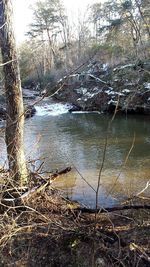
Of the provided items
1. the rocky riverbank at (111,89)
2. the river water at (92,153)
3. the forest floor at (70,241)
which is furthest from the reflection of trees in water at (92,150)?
the forest floor at (70,241)

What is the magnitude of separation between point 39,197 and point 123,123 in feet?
44.3

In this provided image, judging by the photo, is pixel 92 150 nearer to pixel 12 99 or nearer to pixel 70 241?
pixel 12 99

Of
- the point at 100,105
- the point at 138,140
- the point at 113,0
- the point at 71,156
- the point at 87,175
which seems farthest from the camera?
the point at 113,0

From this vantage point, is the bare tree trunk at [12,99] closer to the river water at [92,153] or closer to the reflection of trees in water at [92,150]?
the river water at [92,153]

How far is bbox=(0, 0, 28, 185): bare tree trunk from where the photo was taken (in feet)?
16.1

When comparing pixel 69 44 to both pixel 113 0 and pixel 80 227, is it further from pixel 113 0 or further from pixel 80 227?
pixel 80 227

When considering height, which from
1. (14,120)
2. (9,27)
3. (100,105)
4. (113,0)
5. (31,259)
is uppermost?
(113,0)

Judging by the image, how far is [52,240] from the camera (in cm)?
414

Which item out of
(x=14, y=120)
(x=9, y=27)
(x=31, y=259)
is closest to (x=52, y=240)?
(x=31, y=259)

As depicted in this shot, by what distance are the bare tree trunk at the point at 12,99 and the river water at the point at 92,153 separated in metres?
0.82

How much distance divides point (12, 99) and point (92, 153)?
6330mm

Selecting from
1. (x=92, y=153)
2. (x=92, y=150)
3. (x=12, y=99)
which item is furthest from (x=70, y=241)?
(x=92, y=150)

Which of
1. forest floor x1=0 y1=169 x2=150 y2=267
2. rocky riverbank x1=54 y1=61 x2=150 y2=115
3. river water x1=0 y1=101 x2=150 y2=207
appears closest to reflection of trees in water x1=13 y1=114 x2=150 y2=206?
river water x1=0 y1=101 x2=150 y2=207

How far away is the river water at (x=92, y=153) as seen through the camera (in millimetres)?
7410
